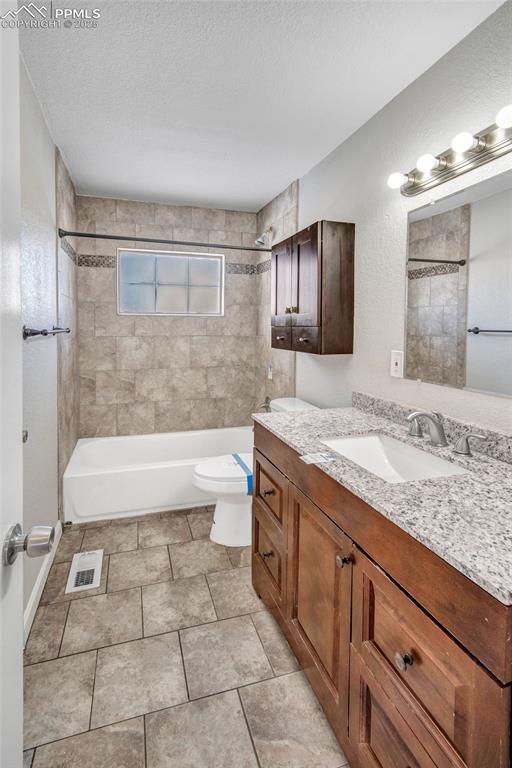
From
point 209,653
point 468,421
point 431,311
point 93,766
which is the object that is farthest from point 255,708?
point 431,311

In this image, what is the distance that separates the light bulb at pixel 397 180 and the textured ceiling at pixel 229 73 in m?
0.40

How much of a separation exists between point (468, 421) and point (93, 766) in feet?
5.51

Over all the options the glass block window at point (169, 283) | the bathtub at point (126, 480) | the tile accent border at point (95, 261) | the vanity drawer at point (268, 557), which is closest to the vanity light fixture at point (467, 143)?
the vanity drawer at point (268, 557)

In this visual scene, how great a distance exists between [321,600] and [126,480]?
6.29ft

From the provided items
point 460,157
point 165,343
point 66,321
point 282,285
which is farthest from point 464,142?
point 165,343

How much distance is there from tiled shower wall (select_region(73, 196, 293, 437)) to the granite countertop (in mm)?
1920

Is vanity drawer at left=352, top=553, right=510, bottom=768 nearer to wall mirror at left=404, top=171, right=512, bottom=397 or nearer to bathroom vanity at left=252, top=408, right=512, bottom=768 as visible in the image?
bathroom vanity at left=252, top=408, right=512, bottom=768

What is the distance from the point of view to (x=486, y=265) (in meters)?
1.47

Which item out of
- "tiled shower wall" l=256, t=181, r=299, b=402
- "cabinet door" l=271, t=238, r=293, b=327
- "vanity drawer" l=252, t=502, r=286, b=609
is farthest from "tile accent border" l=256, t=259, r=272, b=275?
"vanity drawer" l=252, t=502, r=286, b=609

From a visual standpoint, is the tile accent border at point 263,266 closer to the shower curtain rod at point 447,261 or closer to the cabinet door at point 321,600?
the shower curtain rod at point 447,261

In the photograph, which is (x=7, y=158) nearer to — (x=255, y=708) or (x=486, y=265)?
(x=486, y=265)

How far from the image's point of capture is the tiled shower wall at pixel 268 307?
3.15 metres

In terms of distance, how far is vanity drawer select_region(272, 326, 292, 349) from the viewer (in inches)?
105

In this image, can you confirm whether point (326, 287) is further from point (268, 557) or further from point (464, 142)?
point (268, 557)
